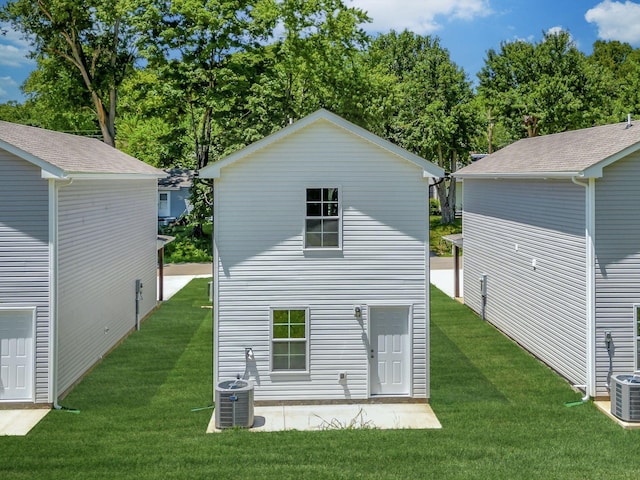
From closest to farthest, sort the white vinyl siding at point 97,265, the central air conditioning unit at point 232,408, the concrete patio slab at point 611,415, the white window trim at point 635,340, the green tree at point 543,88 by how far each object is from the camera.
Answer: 1. the concrete patio slab at point 611,415
2. the central air conditioning unit at point 232,408
3. the white window trim at point 635,340
4. the white vinyl siding at point 97,265
5. the green tree at point 543,88

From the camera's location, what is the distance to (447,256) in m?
43.8

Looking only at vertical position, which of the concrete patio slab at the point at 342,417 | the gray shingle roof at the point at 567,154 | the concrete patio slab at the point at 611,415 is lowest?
the concrete patio slab at the point at 342,417

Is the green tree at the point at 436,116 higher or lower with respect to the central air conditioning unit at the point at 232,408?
higher

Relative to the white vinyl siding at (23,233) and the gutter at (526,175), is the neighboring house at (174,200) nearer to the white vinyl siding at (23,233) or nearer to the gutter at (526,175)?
the gutter at (526,175)

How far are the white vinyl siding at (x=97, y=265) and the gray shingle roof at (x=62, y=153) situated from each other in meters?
0.44

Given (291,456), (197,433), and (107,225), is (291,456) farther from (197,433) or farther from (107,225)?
(107,225)

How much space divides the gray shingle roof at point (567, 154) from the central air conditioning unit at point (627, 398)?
3993 millimetres

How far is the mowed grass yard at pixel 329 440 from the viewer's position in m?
11.7

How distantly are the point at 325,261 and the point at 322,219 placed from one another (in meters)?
0.83

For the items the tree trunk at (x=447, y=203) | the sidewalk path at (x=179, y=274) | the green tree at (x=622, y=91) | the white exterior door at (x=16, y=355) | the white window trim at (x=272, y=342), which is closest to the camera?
the white exterior door at (x=16, y=355)

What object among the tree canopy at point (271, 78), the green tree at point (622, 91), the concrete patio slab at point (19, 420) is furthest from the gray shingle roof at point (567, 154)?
the green tree at point (622, 91)

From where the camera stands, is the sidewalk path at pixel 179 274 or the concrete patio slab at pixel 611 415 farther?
the sidewalk path at pixel 179 274

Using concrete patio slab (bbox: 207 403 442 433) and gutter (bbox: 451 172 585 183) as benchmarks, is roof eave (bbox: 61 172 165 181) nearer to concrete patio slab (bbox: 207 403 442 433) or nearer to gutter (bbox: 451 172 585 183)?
concrete patio slab (bbox: 207 403 442 433)

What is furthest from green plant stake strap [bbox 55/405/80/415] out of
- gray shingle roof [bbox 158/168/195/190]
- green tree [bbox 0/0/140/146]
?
gray shingle roof [bbox 158/168/195/190]
